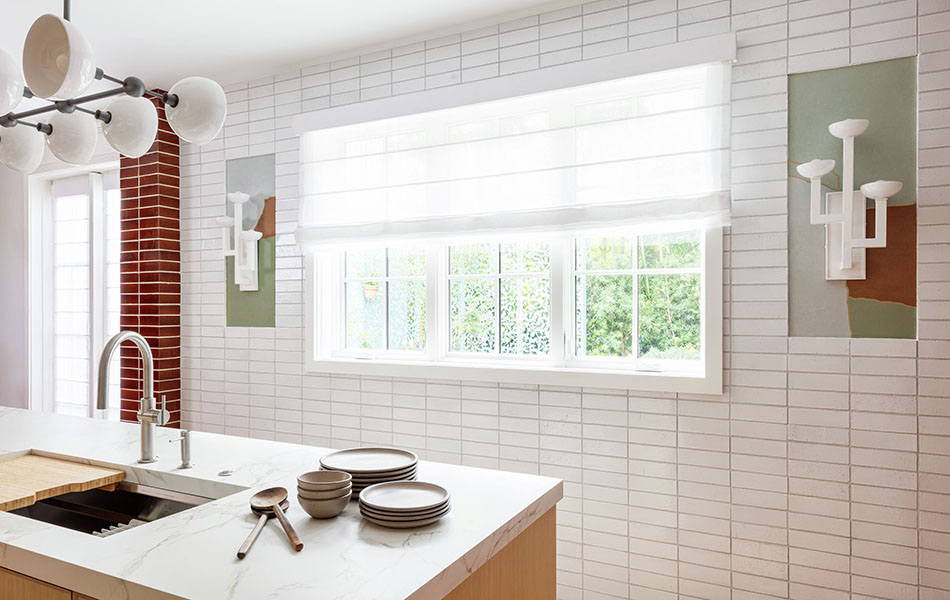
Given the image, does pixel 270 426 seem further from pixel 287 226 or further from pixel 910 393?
pixel 910 393

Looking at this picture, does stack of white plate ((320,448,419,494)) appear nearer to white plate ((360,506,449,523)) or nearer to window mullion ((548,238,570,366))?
white plate ((360,506,449,523))

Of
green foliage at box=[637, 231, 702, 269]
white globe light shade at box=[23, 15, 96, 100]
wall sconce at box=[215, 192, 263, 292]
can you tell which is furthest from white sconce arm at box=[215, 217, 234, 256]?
green foliage at box=[637, 231, 702, 269]

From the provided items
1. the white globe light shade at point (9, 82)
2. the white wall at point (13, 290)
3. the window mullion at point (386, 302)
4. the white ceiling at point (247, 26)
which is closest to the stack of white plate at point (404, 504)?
the white globe light shade at point (9, 82)

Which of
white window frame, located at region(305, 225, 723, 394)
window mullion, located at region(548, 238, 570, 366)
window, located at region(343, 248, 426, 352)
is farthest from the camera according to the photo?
window, located at region(343, 248, 426, 352)

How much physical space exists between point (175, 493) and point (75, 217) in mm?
3724

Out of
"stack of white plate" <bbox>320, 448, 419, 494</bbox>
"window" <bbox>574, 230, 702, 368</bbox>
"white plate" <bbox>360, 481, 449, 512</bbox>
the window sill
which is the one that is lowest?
"white plate" <bbox>360, 481, 449, 512</bbox>

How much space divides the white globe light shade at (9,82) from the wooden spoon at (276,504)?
1.11 metres

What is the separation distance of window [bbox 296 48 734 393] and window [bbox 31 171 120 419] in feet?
6.37

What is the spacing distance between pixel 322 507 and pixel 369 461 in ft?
0.92

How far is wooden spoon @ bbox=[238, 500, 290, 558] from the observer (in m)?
1.10

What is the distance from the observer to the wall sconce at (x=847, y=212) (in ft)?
6.66

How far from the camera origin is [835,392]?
218cm

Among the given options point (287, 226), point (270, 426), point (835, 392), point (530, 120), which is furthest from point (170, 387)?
point (835, 392)

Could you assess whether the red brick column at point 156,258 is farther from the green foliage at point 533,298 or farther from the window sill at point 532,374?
the green foliage at point 533,298
